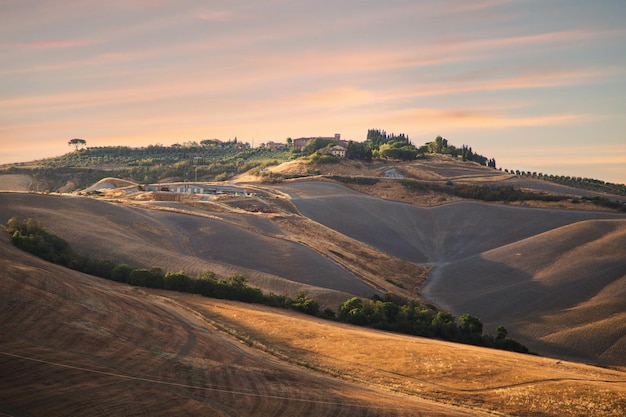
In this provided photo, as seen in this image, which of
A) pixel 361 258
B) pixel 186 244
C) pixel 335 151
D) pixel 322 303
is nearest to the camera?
pixel 322 303

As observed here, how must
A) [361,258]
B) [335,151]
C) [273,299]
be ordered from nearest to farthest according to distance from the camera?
[273,299], [361,258], [335,151]

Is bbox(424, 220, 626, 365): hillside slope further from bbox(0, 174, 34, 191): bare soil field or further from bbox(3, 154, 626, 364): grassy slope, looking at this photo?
bbox(0, 174, 34, 191): bare soil field

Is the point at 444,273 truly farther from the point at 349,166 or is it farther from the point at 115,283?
the point at 349,166

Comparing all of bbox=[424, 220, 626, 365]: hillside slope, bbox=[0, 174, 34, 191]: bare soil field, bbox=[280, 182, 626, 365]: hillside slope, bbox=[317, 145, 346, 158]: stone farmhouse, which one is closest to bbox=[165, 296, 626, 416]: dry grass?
bbox=[424, 220, 626, 365]: hillside slope

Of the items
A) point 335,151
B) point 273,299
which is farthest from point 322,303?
point 335,151

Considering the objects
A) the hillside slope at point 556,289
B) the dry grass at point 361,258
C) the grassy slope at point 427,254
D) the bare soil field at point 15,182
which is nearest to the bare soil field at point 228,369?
the hillside slope at point 556,289

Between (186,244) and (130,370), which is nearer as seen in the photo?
(130,370)

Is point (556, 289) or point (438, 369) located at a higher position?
point (556, 289)

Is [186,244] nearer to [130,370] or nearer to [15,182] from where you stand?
[130,370]
